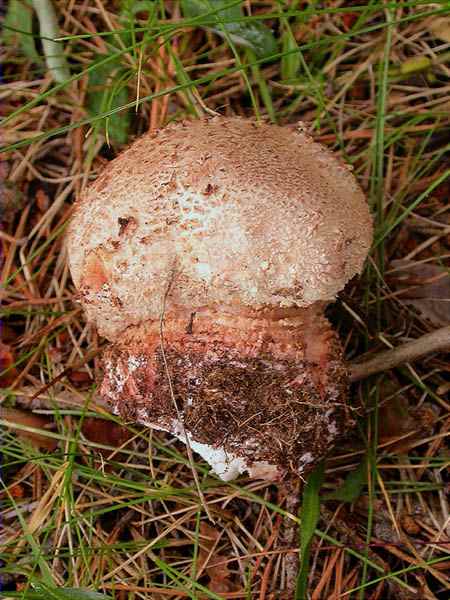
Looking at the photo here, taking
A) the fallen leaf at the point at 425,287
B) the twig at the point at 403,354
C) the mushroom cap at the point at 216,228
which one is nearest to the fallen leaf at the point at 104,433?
the mushroom cap at the point at 216,228

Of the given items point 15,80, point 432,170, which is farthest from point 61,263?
point 432,170

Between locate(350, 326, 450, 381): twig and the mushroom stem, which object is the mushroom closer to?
the mushroom stem

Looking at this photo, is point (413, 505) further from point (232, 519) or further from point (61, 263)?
point (61, 263)

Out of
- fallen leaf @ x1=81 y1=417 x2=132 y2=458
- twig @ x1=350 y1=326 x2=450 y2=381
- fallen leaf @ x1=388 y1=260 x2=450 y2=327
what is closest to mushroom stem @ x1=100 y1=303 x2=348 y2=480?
twig @ x1=350 y1=326 x2=450 y2=381

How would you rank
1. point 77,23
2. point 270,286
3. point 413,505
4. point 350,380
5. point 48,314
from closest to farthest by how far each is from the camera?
1. point 270,286
2. point 350,380
3. point 413,505
4. point 48,314
5. point 77,23

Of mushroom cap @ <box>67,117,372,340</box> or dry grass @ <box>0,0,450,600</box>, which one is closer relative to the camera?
mushroom cap @ <box>67,117,372,340</box>
